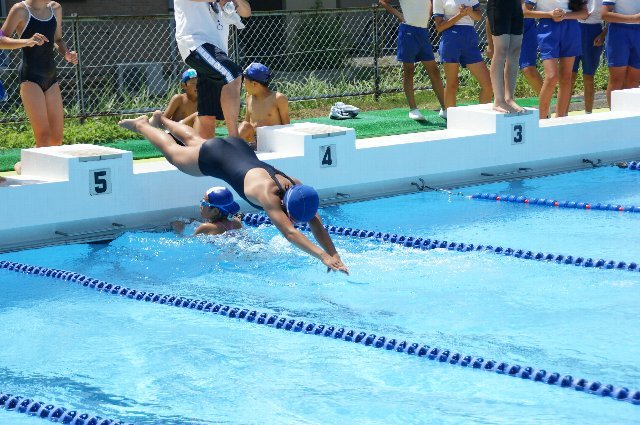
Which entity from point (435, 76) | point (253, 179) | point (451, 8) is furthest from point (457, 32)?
point (253, 179)

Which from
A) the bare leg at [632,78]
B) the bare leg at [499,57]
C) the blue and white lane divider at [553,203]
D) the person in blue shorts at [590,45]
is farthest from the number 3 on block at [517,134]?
the bare leg at [632,78]

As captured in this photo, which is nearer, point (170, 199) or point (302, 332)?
point (302, 332)

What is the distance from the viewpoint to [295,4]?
704 inches

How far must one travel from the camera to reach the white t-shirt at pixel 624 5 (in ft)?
34.9

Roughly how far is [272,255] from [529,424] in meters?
3.14

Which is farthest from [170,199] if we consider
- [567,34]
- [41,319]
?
[567,34]

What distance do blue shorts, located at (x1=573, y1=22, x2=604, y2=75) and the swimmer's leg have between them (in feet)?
16.0

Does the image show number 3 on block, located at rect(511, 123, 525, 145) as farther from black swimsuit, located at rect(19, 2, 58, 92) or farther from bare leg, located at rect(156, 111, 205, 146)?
black swimsuit, located at rect(19, 2, 58, 92)

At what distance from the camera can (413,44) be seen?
Result: 35.9 feet

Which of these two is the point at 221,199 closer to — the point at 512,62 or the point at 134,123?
the point at 134,123

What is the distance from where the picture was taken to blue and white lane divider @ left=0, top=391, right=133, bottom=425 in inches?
190

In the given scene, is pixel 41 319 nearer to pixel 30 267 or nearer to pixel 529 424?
pixel 30 267

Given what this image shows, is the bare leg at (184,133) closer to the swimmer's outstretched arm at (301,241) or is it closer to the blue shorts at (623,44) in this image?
the swimmer's outstretched arm at (301,241)

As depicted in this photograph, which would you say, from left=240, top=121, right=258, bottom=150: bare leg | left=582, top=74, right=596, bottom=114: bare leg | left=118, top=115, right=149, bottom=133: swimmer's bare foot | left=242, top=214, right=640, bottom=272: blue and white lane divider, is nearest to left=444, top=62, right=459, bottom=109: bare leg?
left=582, top=74, right=596, bottom=114: bare leg
